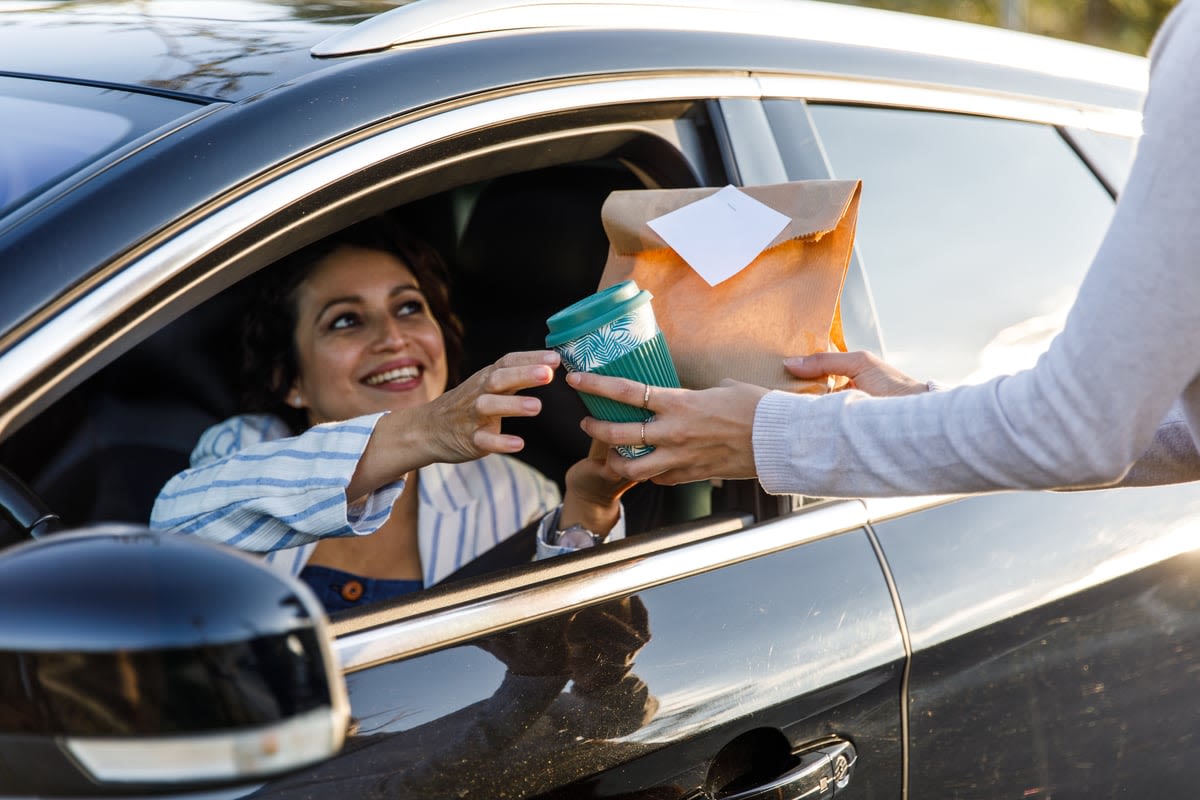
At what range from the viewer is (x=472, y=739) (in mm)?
1361

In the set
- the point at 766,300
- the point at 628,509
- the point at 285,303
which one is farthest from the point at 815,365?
the point at 285,303

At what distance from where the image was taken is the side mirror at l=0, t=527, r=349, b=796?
0.94m

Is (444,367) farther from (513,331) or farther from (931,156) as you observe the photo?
(931,156)

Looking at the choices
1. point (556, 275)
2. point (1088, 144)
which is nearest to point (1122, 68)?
point (1088, 144)

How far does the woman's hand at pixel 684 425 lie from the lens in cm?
161

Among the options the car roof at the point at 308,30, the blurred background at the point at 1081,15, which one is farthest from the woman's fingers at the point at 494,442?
the blurred background at the point at 1081,15

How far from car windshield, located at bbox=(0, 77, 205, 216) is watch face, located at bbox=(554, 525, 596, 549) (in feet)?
2.88

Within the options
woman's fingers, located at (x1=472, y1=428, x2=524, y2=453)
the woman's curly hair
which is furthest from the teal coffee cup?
the woman's curly hair

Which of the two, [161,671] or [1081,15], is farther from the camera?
[1081,15]

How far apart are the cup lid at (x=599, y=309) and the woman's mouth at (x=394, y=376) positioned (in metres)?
0.96

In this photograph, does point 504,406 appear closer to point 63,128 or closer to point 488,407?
point 488,407

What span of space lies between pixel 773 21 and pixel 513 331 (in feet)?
2.84

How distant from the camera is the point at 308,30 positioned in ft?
5.67

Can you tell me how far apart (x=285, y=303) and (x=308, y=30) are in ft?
3.05
